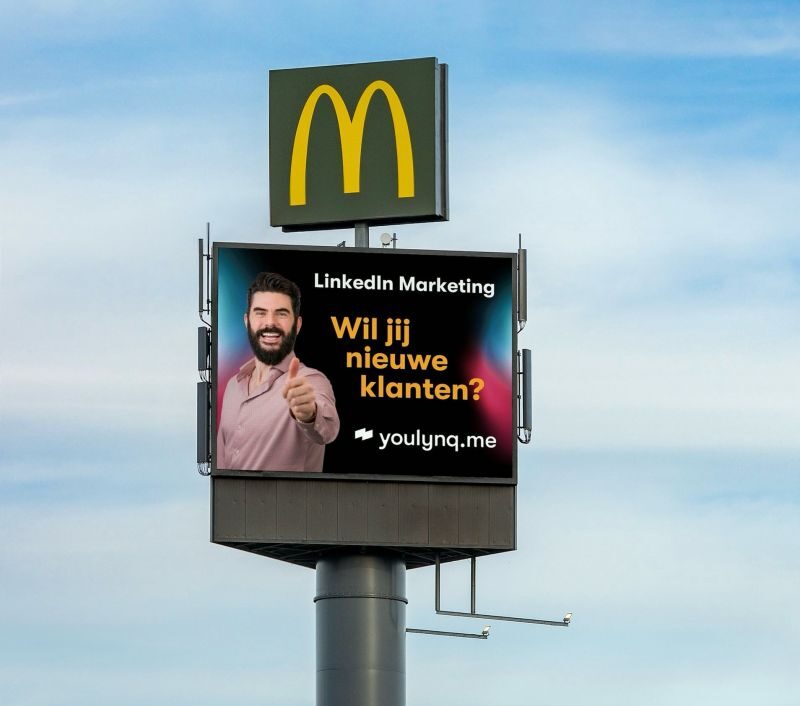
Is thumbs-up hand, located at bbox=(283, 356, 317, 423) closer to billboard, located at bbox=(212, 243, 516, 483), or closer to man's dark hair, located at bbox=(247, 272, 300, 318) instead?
billboard, located at bbox=(212, 243, 516, 483)

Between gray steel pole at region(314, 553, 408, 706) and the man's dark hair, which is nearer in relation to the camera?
gray steel pole at region(314, 553, 408, 706)

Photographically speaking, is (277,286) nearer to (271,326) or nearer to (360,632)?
(271,326)

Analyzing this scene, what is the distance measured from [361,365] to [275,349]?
4.74ft

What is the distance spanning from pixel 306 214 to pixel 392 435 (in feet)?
14.1

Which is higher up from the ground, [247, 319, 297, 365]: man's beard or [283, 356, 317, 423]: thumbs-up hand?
[247, 319, 297, 365]: man's beard

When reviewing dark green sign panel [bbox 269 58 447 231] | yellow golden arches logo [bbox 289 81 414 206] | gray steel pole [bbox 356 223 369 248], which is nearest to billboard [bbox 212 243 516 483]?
gray steel pole [bbox 356 223 369 248]

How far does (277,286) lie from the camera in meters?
43.2

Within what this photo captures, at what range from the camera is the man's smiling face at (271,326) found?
42875 millimetres

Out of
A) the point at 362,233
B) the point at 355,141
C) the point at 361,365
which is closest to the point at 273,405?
the point at 361,365

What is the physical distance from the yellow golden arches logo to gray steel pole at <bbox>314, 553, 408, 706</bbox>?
20.9ft

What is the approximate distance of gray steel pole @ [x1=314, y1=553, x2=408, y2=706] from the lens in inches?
1683

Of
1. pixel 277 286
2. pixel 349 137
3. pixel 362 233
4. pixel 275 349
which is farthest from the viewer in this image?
pixel 349 137

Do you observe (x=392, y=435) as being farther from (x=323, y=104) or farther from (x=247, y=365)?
(x=323, y=104)

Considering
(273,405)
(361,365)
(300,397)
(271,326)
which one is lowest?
(273,405)
